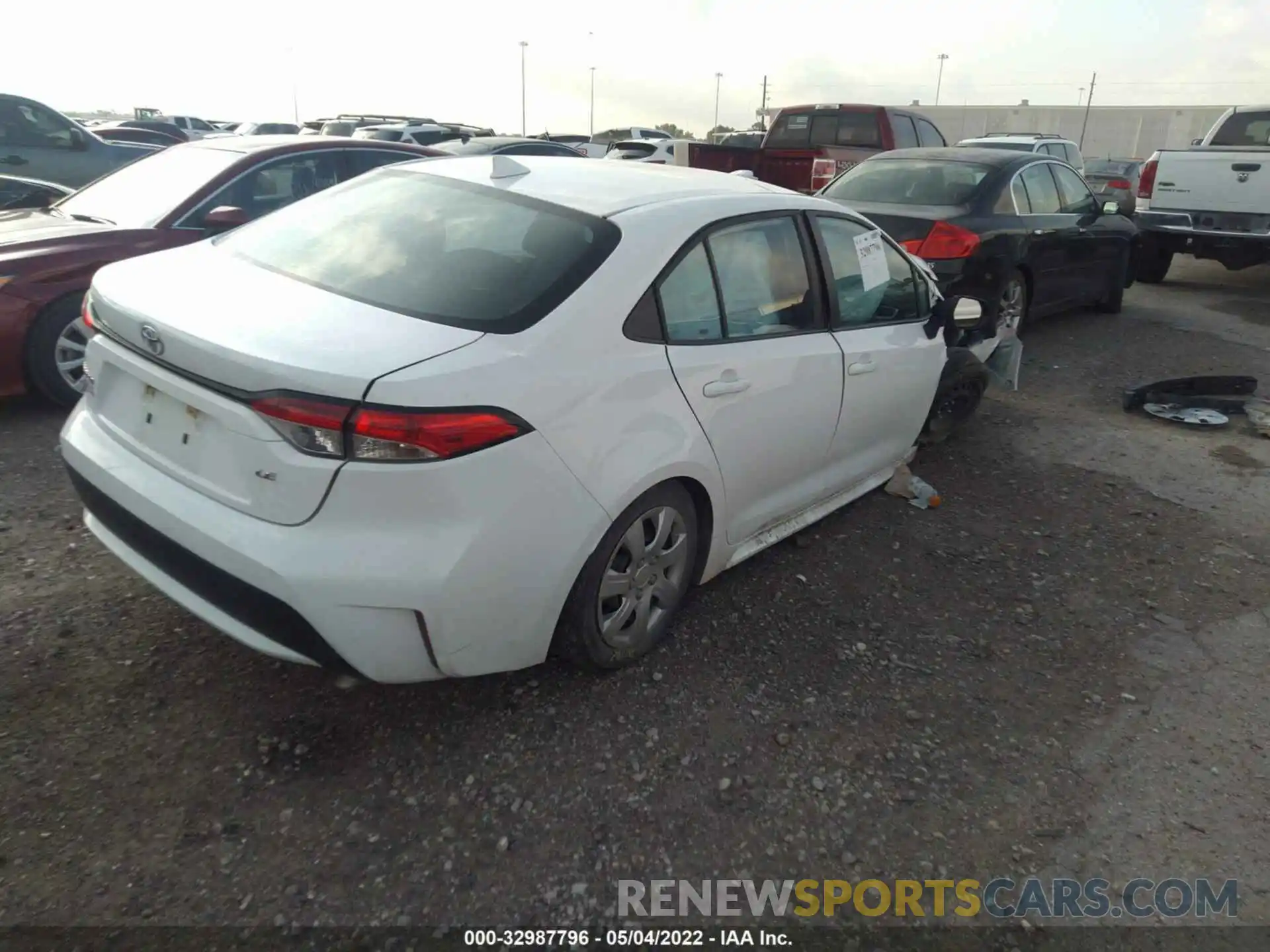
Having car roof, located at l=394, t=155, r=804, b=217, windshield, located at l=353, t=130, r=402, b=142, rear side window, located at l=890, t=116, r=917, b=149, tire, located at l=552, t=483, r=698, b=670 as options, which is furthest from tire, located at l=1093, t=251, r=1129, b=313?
windshield, located at l=353, t=130, r=402, b=142

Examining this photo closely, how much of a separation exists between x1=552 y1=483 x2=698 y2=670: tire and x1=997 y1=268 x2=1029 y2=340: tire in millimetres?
4999

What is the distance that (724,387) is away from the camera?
119 inches

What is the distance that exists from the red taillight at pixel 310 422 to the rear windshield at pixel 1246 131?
12.5 metres

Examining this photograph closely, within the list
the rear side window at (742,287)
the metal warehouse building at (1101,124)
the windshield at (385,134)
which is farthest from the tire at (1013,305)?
the metal warehouse building at (1101,124)

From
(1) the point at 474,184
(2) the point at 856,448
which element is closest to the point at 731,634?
(2) the point at 856,448

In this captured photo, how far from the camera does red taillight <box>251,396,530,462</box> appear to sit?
220cm

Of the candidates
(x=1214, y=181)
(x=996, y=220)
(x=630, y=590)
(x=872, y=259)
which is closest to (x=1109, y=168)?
(x=1214, y=181)

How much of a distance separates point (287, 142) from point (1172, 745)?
581 cm

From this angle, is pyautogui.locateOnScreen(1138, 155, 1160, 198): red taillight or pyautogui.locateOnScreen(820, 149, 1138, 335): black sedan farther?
pyautogui.locateOnScreen(1138, 155, 1160, 198): red taillight

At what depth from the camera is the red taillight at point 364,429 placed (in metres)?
2.20

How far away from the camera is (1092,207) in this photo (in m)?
8.42

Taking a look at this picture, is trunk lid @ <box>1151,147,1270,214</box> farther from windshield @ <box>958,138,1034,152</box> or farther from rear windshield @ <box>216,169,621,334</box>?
rear windshield @ <box>216,169,621,334</box>

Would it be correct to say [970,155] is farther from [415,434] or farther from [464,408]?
[415,434]

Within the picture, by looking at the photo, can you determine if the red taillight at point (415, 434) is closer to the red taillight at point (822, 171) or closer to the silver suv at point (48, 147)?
the red taillight at point (822, 171)
